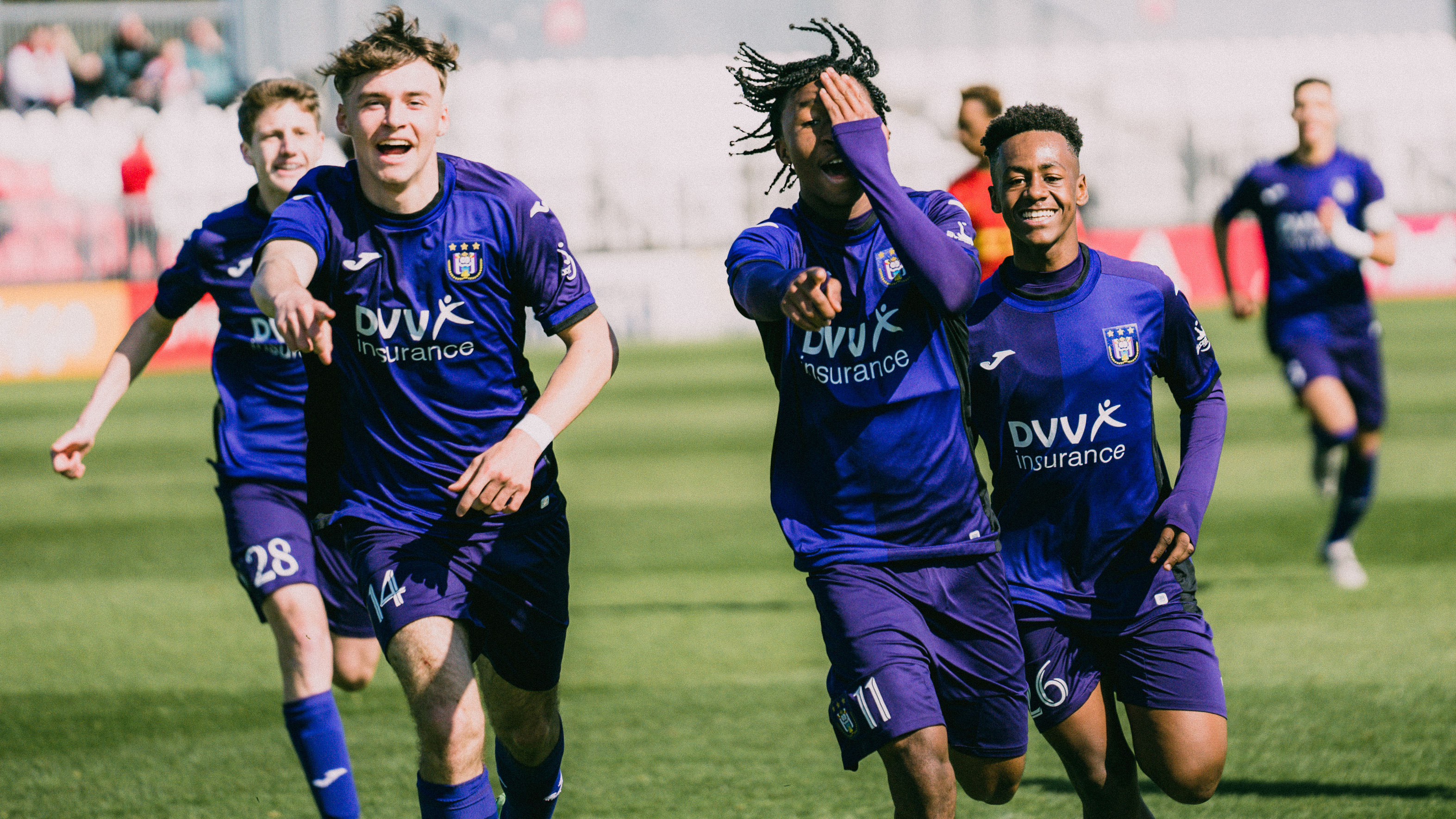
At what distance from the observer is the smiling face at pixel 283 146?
206 inches

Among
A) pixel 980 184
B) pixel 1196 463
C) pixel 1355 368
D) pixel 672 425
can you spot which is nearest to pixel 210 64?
pixel 672 425

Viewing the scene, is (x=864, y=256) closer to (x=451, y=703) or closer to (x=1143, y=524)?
(x=1143, y=524)

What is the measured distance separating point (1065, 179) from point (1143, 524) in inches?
35.1

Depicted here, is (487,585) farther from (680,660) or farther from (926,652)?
(680,660)

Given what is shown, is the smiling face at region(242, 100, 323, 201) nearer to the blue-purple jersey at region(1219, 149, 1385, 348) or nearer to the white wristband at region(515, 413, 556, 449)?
the white wristband at region(515, 413, 556, 449)

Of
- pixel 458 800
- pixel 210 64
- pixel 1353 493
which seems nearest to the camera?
pixel 458 800

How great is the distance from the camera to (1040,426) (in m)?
4.02

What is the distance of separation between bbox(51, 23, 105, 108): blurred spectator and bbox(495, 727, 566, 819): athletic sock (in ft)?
81.3

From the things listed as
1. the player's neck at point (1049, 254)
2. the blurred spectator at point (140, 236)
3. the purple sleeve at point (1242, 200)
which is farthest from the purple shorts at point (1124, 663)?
the blurred spectator at point (140, 236)

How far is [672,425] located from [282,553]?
10.2 metres

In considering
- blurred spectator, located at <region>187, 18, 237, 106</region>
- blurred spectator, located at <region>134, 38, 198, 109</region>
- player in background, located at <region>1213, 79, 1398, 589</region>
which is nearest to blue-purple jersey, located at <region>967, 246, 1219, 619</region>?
player in background, located at <region>1213, 79, 1398, 589</region>

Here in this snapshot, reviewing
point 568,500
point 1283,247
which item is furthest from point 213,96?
point 1283,247

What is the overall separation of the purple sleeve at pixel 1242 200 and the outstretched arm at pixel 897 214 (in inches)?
224

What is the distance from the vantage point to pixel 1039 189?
402 centimetres
